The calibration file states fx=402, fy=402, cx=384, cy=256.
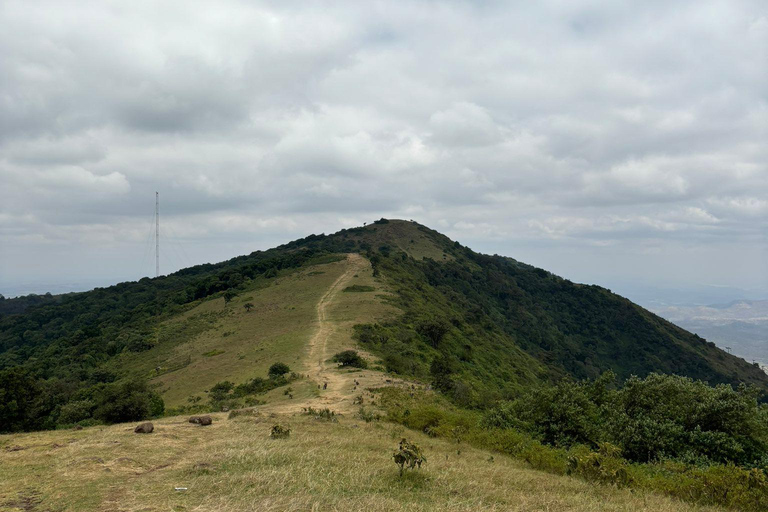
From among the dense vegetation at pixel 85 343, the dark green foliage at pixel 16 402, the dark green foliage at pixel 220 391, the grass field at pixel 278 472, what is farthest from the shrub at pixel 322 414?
the dark green foliage at pixel 16 402

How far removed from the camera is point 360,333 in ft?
147

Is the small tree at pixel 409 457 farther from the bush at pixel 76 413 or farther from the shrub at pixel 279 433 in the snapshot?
the bush at pixel 76 413

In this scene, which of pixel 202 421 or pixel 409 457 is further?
pixel 202 421

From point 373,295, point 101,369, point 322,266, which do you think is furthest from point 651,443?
point 322,266

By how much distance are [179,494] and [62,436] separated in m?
10.3

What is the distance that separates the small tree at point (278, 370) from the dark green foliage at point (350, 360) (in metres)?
4.43

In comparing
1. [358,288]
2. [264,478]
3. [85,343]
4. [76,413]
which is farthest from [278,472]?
[85,343]

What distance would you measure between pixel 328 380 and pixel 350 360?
4993mm

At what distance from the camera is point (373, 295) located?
212 feet

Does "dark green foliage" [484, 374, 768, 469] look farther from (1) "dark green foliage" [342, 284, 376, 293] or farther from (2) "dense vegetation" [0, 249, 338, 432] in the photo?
(1) "dark green foliage" [342, 284, 376, 293]

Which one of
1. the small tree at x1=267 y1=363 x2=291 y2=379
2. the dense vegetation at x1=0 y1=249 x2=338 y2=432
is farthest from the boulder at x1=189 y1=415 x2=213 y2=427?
the small tree at x1=267 y1=363 x2=291 y2=379

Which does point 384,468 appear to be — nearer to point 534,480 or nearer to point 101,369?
point 534,480

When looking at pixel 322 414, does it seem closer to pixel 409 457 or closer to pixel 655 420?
pixel 409 457

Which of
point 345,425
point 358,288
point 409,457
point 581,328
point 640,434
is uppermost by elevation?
point 358,288
